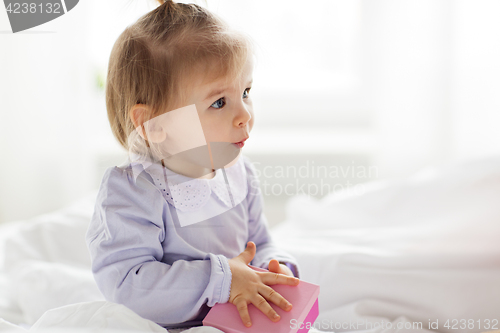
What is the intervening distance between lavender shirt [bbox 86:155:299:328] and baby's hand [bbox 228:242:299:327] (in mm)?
11

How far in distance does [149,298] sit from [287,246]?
0.38 meters

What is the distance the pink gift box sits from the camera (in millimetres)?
492

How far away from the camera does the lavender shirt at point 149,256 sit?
520 millimetres

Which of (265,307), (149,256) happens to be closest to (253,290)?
(265,307)

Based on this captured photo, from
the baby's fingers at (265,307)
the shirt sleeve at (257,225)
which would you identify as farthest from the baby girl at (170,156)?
the shirt sleeve at (257,225)

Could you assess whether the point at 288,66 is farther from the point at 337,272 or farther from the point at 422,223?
the point at 337,272

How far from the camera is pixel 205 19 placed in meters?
0.52

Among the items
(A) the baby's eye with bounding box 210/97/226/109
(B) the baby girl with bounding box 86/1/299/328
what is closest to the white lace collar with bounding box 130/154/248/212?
(B) the baby girl with bounding box 86/1/299/328

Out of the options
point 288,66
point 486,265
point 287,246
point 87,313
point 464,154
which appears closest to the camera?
point 87,313

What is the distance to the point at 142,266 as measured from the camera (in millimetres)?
526

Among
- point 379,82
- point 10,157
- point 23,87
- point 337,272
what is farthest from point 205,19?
point 379,82

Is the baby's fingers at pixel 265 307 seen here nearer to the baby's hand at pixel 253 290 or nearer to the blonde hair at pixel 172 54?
the baby's hand at pixel 253 290

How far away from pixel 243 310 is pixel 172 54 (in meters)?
0.32

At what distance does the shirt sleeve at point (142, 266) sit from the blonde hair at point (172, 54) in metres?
0.11
